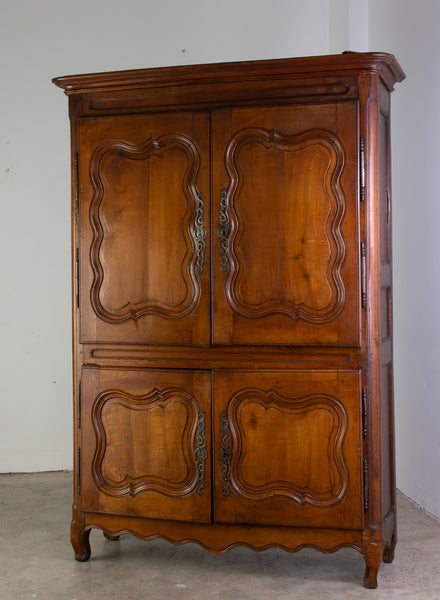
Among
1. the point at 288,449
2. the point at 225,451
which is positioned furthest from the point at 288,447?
the point at 225,451

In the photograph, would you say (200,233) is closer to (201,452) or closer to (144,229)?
(144,229)

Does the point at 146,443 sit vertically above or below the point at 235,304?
below

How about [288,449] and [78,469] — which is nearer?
[288,449]

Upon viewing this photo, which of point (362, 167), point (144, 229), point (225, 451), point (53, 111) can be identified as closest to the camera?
point (362, 167)

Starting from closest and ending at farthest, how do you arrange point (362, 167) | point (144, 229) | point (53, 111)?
point (362, 167) < point (144, 229) < point (53, 111)

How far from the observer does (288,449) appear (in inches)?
105

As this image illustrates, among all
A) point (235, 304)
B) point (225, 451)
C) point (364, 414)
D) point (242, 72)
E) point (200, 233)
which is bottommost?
point (225, 451)

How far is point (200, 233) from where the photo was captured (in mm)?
2756

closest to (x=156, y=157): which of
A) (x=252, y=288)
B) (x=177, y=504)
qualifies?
(x=252, y=288)

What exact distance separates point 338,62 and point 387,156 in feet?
1.76

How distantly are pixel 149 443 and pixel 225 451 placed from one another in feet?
1.07

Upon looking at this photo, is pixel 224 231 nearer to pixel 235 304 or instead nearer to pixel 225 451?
Result: pixel 235 304

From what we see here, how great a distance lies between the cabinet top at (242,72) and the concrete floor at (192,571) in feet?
6.57

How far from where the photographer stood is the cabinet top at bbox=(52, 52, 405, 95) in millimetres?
2598
